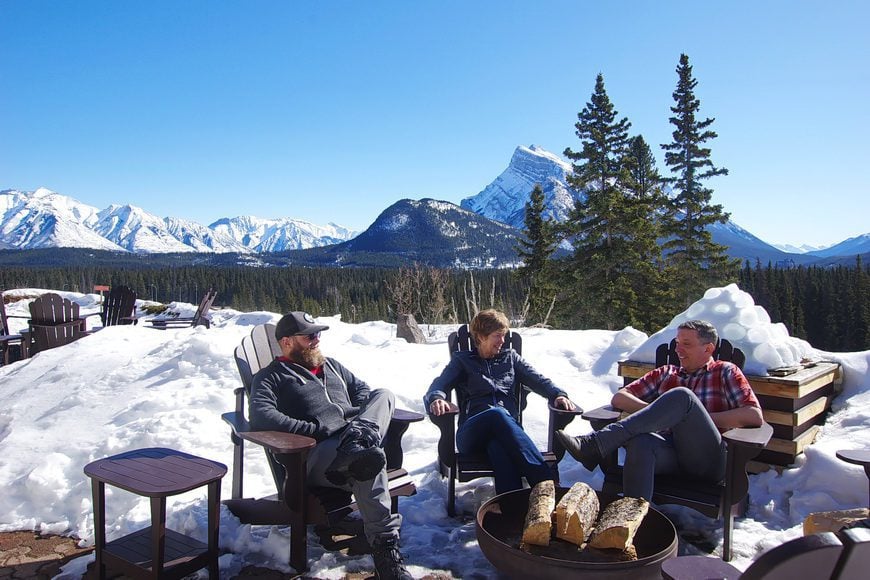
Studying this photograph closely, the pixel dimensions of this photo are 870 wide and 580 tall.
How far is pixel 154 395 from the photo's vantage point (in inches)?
172

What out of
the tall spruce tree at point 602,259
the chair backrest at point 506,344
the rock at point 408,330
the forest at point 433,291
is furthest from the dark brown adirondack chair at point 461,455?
the tall spruce tree at point 602,259

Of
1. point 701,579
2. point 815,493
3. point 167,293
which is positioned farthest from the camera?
point 167,293

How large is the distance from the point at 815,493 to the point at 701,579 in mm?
2133

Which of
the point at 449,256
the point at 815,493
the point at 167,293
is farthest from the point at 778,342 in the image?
the point at 449,256

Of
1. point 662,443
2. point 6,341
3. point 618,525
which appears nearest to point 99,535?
point 618,525

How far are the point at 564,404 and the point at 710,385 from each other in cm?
77

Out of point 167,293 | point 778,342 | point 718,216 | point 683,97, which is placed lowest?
point 167,293

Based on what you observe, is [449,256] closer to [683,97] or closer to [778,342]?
[683,97]

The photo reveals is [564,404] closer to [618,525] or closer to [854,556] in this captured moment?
[618,525]

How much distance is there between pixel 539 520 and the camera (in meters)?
1.90

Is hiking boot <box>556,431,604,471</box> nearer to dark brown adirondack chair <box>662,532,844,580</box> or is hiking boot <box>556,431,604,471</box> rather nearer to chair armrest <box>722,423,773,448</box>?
chair armrest <box>722,423,773,448</box>

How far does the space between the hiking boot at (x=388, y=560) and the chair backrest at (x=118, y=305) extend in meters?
9.32

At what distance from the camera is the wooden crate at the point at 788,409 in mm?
3043

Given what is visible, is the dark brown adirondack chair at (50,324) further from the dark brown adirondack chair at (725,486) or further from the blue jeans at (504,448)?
the dark brown adirondack chair at (725,486)
